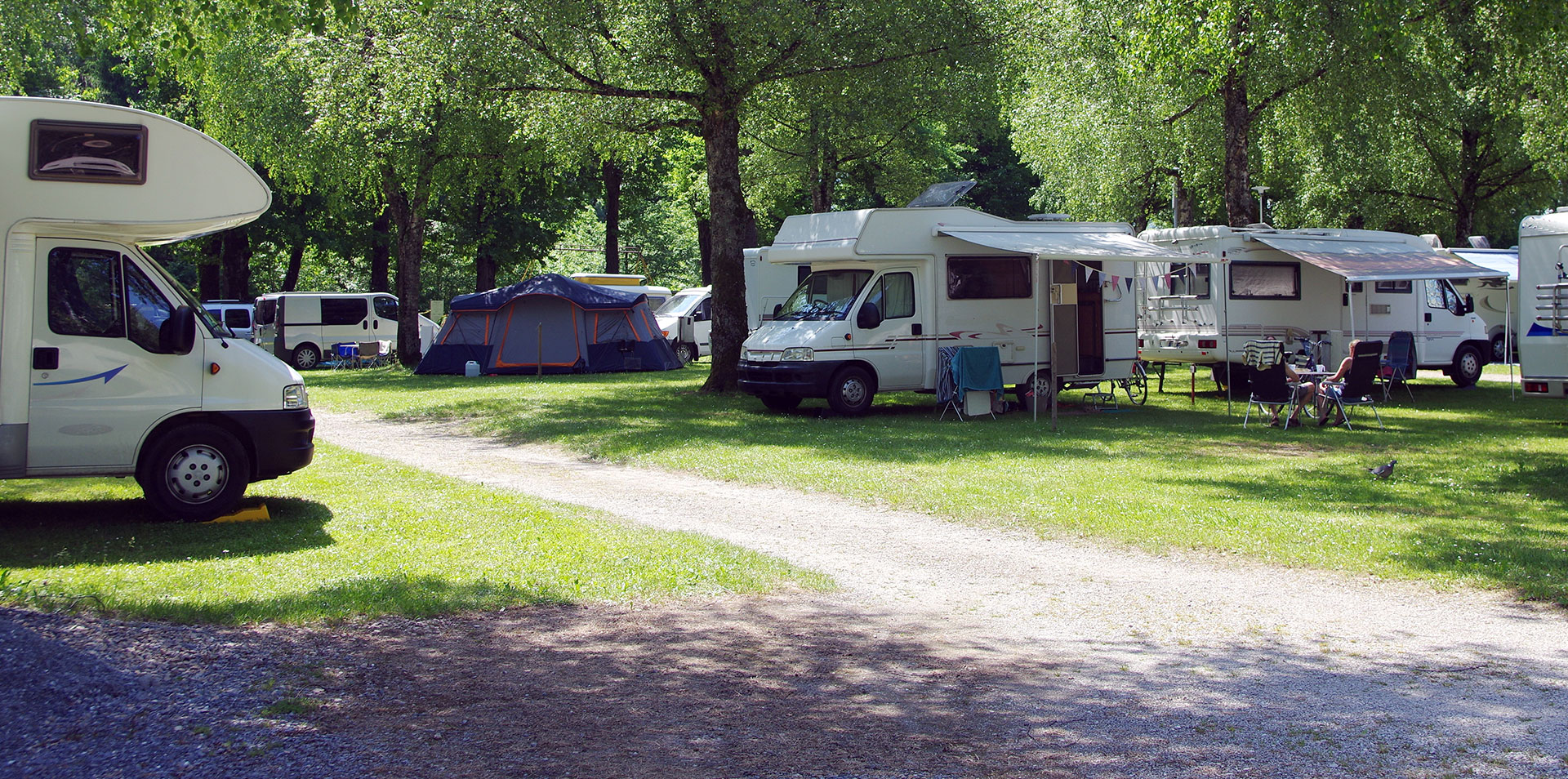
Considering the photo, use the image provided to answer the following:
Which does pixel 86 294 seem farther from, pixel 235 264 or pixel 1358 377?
pixel 235 264

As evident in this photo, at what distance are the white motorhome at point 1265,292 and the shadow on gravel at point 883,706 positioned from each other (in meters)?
→ 13.9

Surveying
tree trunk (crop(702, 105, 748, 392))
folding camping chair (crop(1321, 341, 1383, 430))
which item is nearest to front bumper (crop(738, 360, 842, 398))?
tree trunk (crop(702, 105, 748, 392))

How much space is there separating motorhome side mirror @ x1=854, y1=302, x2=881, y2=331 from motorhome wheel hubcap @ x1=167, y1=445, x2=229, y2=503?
9.01 metres

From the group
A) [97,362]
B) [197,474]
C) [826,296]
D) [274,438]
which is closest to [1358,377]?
[826,296]

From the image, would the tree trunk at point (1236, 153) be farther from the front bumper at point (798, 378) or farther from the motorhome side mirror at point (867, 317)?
the front bumper at point (798, 378)

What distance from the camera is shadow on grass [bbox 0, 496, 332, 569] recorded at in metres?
7.36

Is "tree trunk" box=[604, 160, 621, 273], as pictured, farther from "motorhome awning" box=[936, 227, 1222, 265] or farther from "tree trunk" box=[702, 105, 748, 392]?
"motorhome awning" box=[936, 227, 1222, 265]

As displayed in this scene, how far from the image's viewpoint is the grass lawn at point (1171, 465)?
7988 millimetres

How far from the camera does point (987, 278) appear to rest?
1648 cm

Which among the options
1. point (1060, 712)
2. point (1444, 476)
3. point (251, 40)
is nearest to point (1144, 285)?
point (1444, 476)

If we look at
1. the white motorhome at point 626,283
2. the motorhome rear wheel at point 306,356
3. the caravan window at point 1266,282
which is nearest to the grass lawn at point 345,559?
the caravan window at point 1266,282

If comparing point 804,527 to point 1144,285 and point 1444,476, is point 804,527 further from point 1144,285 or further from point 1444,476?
point 1144,285

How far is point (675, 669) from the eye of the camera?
5.32 meters

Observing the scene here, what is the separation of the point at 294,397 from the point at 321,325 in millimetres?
25628
